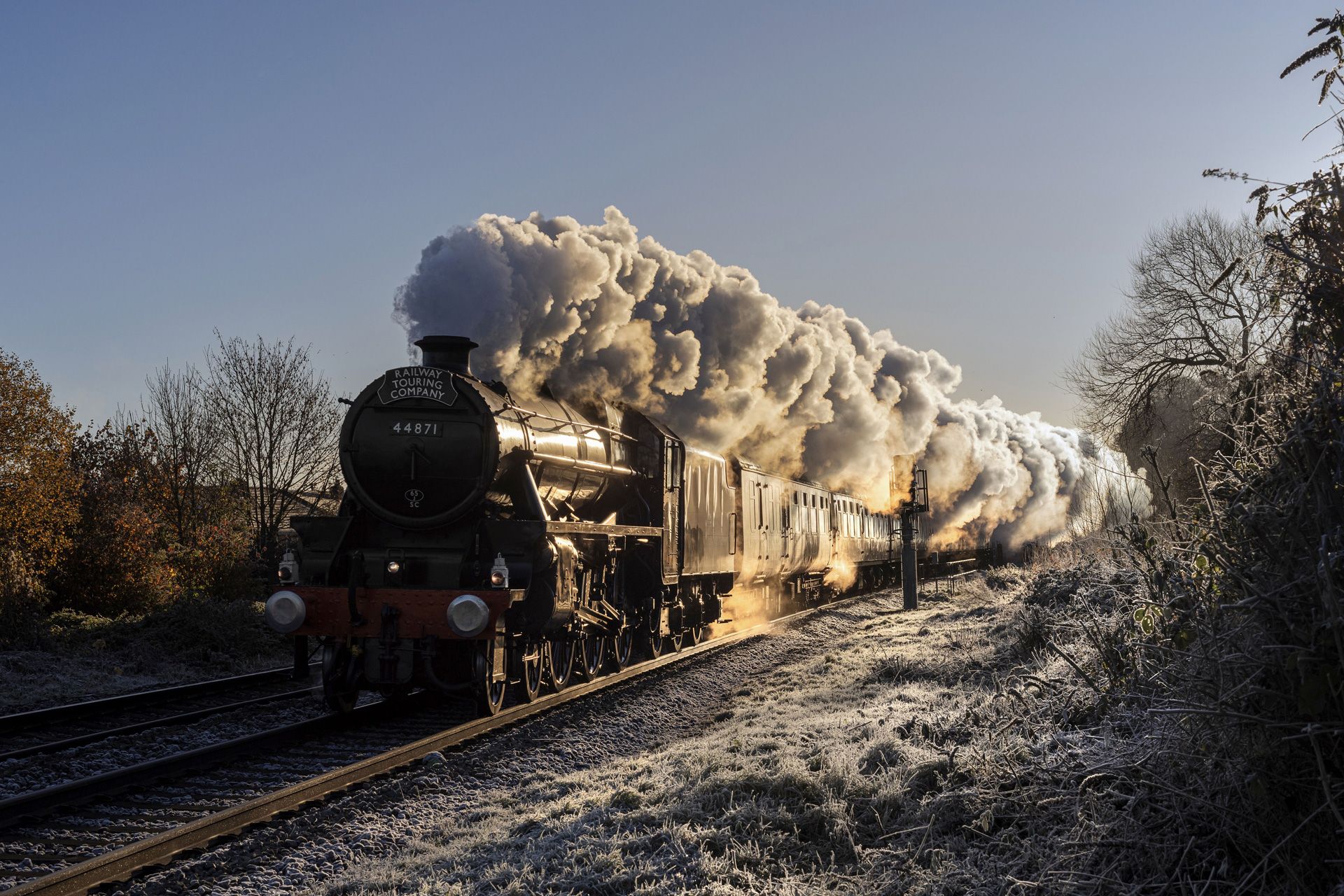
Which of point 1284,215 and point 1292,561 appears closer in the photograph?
point 1292,561

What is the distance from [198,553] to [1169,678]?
20.7 m

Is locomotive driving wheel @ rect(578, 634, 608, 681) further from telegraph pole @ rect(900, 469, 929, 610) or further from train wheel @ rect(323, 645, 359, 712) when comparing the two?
telegraph pole @ rect(900, 469, 929, 610)

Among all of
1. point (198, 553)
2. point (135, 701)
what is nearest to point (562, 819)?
point (135, 701)

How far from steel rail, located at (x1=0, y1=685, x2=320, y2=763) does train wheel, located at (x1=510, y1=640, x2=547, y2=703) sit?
184 centimetres

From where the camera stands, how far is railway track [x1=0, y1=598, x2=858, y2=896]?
199 inches

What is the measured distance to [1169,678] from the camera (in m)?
4.14

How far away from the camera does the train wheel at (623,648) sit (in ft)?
39.8

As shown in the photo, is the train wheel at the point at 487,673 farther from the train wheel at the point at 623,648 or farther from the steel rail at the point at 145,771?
the train wheel at the point at 623,648

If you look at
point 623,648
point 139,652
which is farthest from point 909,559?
point 139,652

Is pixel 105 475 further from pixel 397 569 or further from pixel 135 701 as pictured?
pixel 397 569

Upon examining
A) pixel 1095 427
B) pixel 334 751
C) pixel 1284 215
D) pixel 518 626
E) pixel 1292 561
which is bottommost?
pixel 334 751

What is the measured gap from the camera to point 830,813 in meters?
4.79

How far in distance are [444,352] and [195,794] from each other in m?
4.83

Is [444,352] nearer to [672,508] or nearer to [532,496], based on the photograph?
[532,496]
